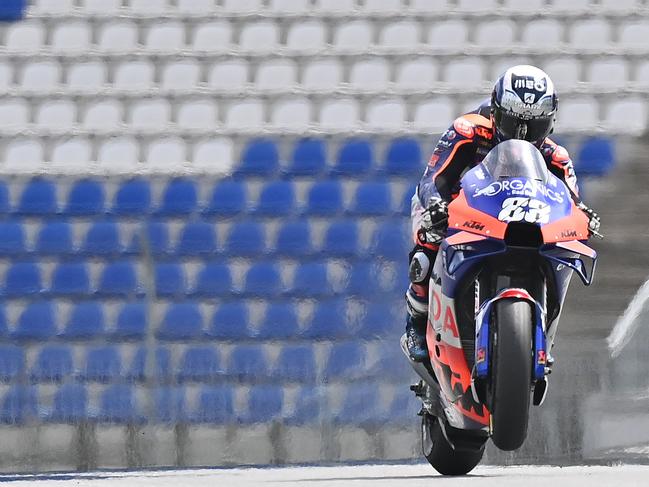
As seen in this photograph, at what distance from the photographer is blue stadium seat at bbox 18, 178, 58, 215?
8680 mm

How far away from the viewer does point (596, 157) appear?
8.61m

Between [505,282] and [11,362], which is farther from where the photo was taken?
[11,362]

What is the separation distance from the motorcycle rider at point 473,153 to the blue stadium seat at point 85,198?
2.97 m

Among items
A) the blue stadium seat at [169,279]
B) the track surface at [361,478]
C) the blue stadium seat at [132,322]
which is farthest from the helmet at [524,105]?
the blue stadium seat at [132,322]

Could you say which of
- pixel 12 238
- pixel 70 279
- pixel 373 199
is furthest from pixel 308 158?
pixel 12 238

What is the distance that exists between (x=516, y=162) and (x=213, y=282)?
3.66 metres

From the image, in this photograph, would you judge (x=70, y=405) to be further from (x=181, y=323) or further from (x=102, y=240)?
(x=102, y=240)

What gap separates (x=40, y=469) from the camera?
27.9 feet

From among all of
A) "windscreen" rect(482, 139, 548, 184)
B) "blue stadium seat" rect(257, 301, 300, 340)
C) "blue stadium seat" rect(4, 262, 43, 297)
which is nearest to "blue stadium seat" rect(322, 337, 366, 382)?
"blue stadium seat" rect(257, 301, 300, 340)

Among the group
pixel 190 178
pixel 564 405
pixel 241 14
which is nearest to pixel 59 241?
pixel 190 178

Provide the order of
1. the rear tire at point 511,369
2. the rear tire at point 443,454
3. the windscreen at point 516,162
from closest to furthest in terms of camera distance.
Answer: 1. the rear tire at point 511,369
2. the windscreen at point 516,162
3. the rear tire at point 443,454

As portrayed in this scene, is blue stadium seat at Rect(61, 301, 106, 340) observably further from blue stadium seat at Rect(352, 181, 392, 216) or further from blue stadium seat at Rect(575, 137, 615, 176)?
blue stadium seat at Rect(575, 137, 615, 176)

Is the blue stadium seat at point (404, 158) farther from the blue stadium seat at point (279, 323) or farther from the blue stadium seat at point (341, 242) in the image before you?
the blue stadium seat at point (279, 323)

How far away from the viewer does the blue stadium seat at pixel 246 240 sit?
862 cm
